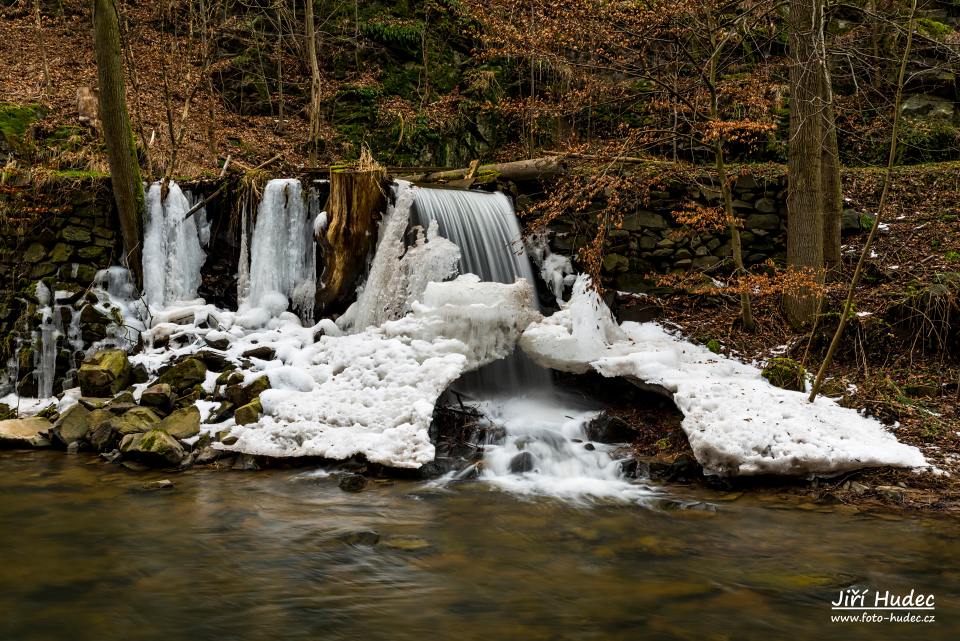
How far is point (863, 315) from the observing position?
7262 millimetres

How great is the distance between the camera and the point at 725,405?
6.05 meters

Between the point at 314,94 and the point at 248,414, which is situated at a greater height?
the point at 314,94

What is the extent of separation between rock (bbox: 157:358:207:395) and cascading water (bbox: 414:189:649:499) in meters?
3.30

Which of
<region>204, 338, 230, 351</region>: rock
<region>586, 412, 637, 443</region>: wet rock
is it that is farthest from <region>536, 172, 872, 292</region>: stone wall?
<region>204, 338, 230, 351</region>: rock

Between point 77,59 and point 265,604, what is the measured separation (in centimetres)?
1758

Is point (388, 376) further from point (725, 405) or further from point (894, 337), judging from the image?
point (894, 337)

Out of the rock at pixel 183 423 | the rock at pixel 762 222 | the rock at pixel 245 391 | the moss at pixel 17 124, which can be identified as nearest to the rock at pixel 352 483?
the rock at pixel 245 391

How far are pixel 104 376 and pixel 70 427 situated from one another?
72 cm

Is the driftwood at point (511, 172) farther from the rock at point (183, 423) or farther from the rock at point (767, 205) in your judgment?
the rock at point (183, 423)

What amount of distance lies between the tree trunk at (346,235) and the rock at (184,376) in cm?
206

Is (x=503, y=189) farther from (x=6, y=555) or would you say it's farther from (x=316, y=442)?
(x=6, y=555)

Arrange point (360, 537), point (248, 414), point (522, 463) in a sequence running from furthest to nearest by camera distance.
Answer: point (248, 414) → point (522, 463) → point (360, 537)

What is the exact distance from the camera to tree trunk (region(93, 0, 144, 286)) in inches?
351

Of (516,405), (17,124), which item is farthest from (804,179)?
(17,124)
